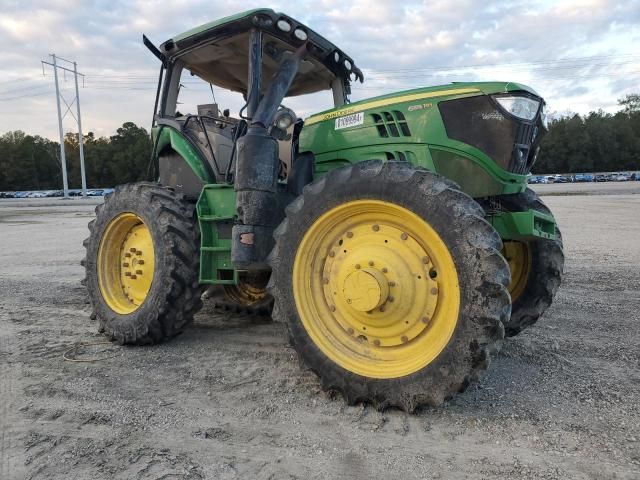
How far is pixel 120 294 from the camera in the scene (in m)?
4.88

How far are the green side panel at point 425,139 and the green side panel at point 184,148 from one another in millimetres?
1488

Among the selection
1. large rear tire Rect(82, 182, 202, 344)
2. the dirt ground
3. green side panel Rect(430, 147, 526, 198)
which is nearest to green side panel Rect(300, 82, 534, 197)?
green side panel Rect(430, 147, 526, 198)

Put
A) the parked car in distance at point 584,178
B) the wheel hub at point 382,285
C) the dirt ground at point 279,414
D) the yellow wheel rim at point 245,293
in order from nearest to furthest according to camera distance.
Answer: the dirt ground at point 279,414, the wheel hub at point 382,285, the yellow wheel rim at point 245,293, the parked car in distance at point 584,178

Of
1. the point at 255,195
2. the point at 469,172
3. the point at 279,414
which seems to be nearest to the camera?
the point at 279,414

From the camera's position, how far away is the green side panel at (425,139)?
3633 mm

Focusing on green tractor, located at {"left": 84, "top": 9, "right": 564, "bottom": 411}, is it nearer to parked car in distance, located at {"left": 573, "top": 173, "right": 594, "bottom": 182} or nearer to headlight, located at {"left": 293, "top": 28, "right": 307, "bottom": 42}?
headlight, located at {"left": 293, "top": 28, "right": 307, "bottom": 42}

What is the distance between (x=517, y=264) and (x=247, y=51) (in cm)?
310

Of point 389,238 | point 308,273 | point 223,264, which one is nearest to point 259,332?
point 223,264

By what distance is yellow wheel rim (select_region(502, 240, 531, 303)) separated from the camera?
14.6ft

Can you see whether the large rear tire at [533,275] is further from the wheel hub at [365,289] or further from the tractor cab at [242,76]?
the tractor cab at [242,76]

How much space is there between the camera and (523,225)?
3.71 metres

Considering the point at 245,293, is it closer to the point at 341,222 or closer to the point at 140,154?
the point at 341,222

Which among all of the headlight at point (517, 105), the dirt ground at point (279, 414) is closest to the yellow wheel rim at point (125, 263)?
the dirt ground at point (279, 414)

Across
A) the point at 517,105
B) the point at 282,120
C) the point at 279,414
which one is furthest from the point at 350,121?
the point at 279,414
